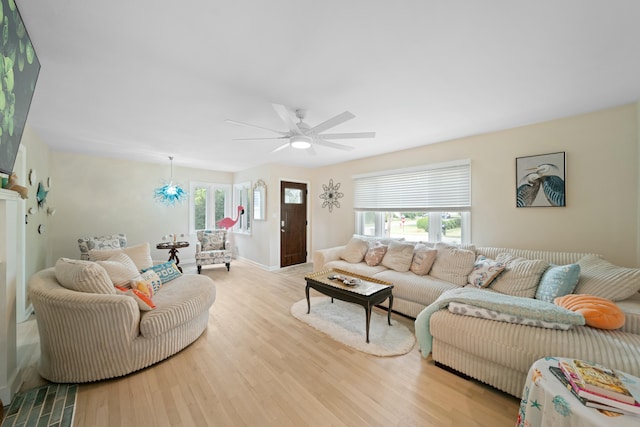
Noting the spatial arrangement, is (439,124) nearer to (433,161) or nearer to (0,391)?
(433,161)

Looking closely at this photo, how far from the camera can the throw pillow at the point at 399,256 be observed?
336cm

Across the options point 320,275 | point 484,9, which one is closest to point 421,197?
→ point 320,275

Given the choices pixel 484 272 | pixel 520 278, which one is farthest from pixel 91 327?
pixel 520 278

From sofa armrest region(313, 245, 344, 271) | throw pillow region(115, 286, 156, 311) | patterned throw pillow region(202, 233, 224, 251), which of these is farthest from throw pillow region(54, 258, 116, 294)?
patterned throw pillow region(202, 233, 224, 251)

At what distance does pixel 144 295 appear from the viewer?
2098 millimetres

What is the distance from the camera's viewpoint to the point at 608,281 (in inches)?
79.1

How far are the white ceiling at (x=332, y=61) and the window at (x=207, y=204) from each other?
309cm

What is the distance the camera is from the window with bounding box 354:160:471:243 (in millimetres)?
3539

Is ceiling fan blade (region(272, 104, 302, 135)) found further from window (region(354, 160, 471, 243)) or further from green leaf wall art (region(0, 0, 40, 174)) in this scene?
window (region(354, 160, 471, 243))

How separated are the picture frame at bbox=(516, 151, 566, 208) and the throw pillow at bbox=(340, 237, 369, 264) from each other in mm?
2198

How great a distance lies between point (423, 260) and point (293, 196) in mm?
3423

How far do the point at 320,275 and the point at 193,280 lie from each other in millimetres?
1584

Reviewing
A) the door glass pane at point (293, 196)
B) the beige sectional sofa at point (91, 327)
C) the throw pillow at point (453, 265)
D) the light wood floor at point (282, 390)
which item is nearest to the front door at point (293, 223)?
the door glass pane at point (293, 196)

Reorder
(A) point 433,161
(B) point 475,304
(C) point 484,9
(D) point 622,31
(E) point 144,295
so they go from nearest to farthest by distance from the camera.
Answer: (C) point 484,9 → (D) point 622,31 → (B) point 475,304 → (E) point 144,295 → (A) point 433,161
